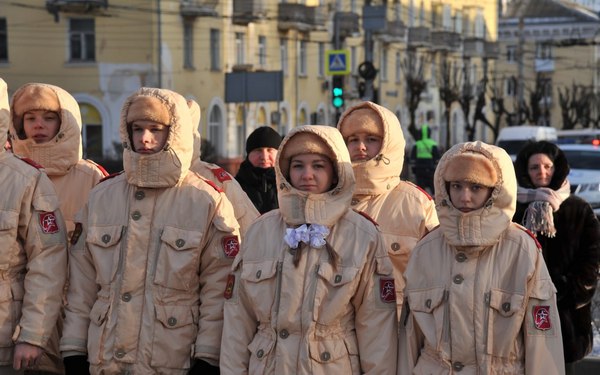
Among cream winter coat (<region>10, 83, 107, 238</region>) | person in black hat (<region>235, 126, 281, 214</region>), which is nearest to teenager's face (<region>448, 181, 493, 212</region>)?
cream winter coat (<region>10, 83, 107, 238</region>)

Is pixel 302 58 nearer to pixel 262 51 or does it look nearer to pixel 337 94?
pixel 262 51

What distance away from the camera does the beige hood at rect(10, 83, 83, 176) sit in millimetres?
6785

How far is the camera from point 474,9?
246 ft

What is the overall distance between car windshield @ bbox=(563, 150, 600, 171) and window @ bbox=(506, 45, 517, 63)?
210ft

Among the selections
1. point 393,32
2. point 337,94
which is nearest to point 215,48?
point 337,94

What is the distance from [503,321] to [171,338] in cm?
152

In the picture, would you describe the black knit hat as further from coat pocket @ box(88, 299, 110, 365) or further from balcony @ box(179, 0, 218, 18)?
balcony @ box(179, 0, 218, 18)

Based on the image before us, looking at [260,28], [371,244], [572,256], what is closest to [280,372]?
[371,244]

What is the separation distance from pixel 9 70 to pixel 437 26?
3492 cm

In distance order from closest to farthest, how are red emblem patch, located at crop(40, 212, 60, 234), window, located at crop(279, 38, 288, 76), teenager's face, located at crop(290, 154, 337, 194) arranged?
teenager's face, located at crop(290, 154, 337, 194), red emblem patch, located at crop(40, 212, 60, 234), window, located at crop(279, 38, 288, 76)

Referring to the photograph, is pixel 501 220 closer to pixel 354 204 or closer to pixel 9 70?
pixel 354 204

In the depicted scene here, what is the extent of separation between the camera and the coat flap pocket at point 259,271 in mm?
5379

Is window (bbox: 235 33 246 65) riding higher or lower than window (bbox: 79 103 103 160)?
higher

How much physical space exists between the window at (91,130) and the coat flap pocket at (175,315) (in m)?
32.1
